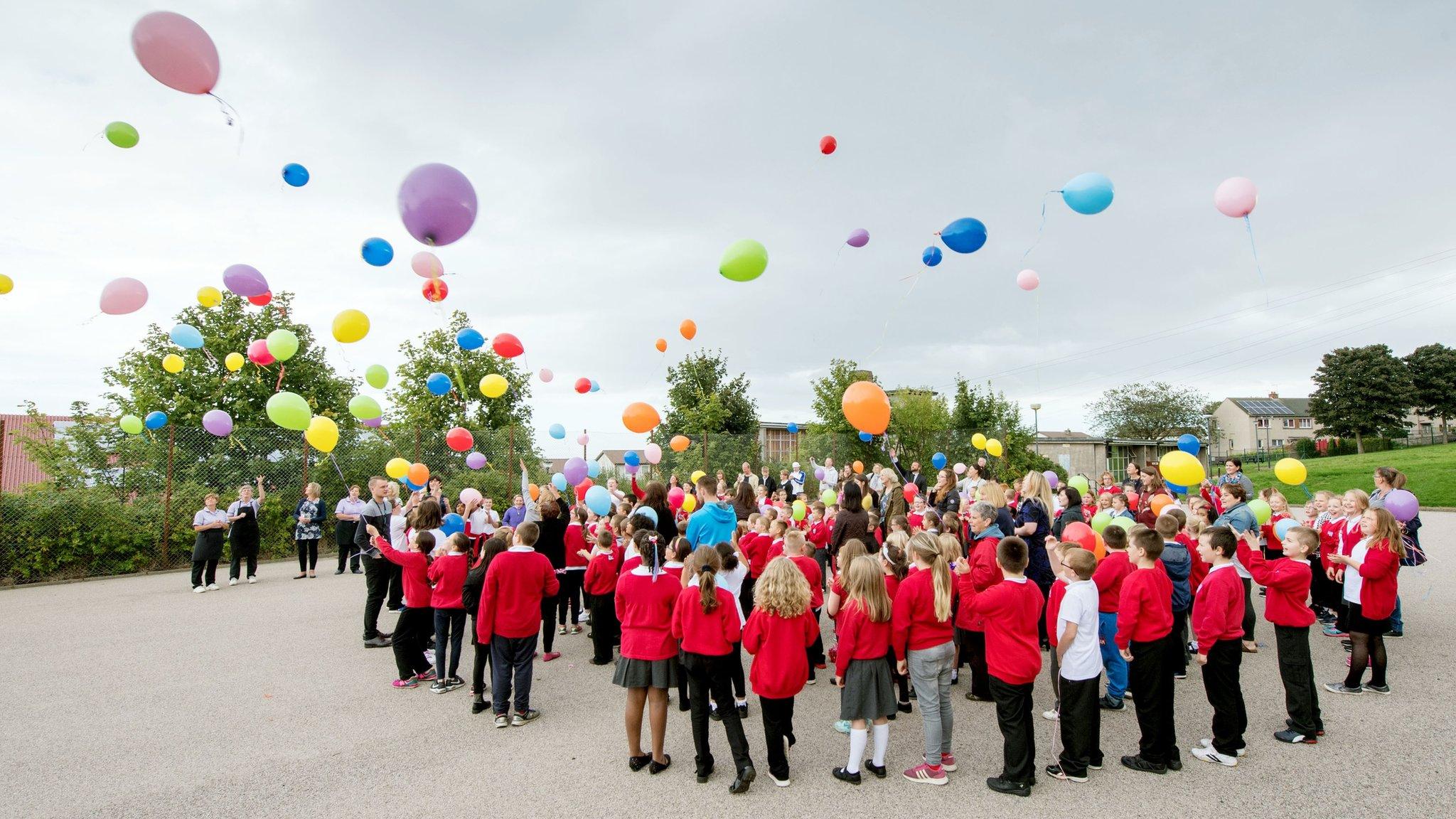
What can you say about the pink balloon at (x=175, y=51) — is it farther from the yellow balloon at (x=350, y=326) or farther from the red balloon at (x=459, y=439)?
the red balloon at (x=459, y=439)

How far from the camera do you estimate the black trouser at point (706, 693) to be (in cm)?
401

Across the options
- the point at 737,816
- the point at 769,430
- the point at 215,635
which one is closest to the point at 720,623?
the point at 737,816

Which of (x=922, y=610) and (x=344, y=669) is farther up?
(x=922, y=610)

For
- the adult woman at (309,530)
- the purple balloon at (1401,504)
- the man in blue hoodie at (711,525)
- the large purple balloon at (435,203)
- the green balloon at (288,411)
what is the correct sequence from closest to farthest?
the large purple balloon at (435,203)
the man in blue hoodie at (711,525)
the purple balloon at (1401,504)
the green balloon at (288,411)
the adult woman at (309,530)

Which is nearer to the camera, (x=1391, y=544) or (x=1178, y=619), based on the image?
(x=1391, y=544)

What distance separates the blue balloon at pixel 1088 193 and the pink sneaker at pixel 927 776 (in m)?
5.51

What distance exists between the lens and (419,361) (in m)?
20.0

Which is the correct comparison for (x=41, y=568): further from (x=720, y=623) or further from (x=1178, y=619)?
(x=1178, y=619)

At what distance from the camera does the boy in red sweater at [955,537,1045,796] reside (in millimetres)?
3879

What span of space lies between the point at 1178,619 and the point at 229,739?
7363 mm

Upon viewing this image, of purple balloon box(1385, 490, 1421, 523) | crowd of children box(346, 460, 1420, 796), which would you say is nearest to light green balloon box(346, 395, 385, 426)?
crowd of children box(346, 460, 1420, 796)

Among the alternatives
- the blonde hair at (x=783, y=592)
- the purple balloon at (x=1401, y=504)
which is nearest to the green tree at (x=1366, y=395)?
the purple balloon at (x=1401, y=504)

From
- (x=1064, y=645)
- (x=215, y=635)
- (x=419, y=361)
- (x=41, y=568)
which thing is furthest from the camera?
(x=419, y=361)

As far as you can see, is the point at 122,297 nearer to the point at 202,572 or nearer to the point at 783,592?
the point at 202,572
